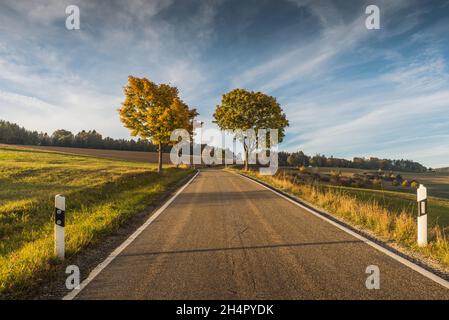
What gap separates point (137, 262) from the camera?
180 inches

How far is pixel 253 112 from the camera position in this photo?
37000mm

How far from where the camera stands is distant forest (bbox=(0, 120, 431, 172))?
3600 inches

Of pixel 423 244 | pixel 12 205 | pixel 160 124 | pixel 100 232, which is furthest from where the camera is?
pixel 160 124

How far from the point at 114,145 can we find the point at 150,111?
267 feet

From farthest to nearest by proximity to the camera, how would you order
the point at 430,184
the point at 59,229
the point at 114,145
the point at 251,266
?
the point at 114,145, the point at 430,184, the point at 59,229, the point at 251,266

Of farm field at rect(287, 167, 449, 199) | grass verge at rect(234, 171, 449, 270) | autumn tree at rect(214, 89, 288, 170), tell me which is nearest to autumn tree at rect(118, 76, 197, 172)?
autumn tree at rect(214, 89, 288, 170)

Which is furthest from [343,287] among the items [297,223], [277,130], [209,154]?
[209,154]

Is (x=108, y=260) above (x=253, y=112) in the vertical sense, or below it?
below

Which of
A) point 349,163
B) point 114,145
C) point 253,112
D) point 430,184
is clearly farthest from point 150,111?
point 349,163

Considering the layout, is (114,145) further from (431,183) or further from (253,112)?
(431,183)

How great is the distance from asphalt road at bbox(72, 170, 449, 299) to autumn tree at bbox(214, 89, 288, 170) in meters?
30.6
